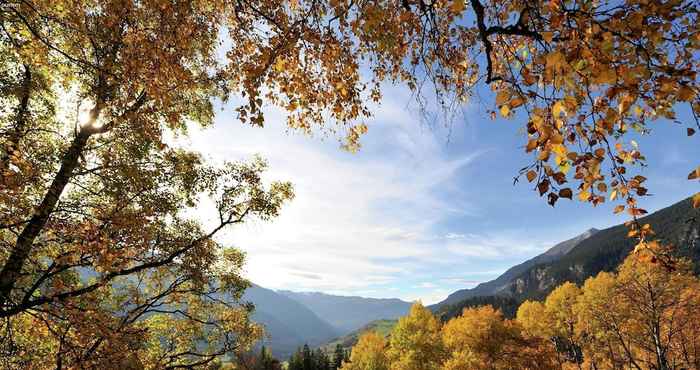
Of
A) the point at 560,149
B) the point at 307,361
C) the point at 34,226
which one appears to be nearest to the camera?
the point at 560,149

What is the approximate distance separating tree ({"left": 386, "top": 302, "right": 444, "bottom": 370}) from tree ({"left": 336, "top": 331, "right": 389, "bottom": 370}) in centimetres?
918

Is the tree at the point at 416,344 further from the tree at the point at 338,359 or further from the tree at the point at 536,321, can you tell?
the tree at the point at 338,359

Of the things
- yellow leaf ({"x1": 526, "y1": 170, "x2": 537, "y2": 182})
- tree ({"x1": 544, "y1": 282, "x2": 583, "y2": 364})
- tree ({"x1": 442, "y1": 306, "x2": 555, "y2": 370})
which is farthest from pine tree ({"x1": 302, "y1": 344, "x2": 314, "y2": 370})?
yellow leaf ({"x1": 526, "y1": 170, "x2": 537, "y2": 182})

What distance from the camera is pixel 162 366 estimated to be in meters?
9.52

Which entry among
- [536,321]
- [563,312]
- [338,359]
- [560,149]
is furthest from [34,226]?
[338,359]

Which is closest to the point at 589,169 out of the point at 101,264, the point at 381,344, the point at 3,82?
the point at 101,264

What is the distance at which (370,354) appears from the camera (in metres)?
47.1

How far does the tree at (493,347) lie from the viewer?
27812mm

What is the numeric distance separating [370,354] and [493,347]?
72.9 feet

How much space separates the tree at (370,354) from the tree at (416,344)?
918 centimetres

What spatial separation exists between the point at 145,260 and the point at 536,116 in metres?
8.90

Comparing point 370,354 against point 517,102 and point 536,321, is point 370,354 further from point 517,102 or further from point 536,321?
point 517,102

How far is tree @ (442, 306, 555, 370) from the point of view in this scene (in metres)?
27.8

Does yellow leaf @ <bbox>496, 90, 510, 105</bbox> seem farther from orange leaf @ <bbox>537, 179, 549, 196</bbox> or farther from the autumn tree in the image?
the autumn tree
